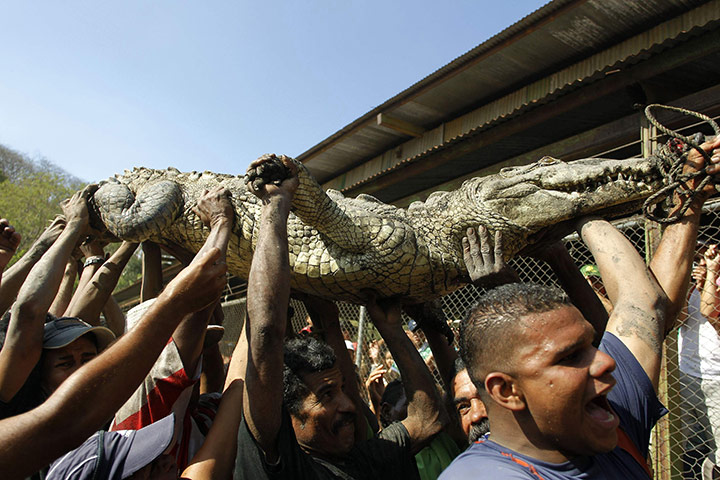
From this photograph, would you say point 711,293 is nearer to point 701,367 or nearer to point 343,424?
point 701,367

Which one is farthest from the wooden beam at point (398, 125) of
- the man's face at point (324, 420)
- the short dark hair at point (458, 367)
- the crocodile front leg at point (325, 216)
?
the man's face at point (324, 420)

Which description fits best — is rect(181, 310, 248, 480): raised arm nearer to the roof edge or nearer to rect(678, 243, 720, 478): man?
rect(678, 243, 720, 478): man

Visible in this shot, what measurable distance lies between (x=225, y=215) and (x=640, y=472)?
1695mm

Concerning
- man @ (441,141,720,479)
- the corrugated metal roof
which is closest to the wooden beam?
the corrugated metal roof

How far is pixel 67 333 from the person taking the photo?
1892 millimetres

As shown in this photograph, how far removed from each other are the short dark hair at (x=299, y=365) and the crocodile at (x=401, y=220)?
435mm

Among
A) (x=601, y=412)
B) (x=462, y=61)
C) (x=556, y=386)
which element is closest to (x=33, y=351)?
(x=556, y=386)

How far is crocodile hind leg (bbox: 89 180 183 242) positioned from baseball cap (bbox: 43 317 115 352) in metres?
0.68

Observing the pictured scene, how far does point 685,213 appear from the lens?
6.01 ft

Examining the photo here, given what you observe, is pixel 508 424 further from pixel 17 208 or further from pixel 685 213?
pixel 17 208

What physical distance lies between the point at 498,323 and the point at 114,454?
114 cm

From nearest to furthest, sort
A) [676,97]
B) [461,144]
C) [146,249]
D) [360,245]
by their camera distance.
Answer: [360,245] → [146,249] → [676,97] → [461,144]

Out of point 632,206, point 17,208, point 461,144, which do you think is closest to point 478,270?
point 632,206

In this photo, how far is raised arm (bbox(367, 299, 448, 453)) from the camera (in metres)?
1.97
